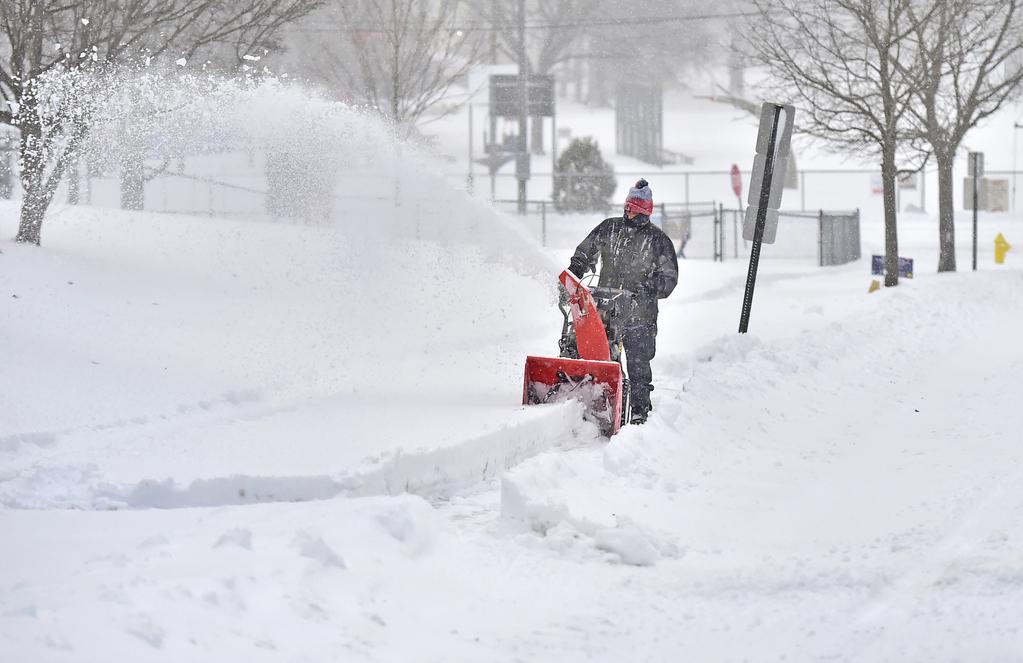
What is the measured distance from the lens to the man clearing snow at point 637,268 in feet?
30.2

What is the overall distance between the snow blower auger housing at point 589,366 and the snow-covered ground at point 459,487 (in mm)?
249

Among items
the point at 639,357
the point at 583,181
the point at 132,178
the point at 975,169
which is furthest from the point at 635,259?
the point at 583,181

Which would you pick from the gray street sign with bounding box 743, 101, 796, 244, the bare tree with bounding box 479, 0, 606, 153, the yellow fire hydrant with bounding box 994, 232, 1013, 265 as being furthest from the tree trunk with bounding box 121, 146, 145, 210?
the bare tree with bounding box 479, 0, 606, 153

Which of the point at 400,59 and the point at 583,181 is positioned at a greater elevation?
the point at 400,59

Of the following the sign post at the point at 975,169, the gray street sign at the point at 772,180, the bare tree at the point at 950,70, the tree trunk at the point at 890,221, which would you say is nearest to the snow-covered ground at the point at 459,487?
the gray street sign at the point at 772,180

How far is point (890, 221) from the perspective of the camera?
23.0 metres

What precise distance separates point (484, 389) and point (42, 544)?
553 centimetres

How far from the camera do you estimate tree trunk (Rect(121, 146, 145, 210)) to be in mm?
16969

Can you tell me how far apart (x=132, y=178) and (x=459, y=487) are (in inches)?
682

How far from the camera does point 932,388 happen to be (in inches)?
456

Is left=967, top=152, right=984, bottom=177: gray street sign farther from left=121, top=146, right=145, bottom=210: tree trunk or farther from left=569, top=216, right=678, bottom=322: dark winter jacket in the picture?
left=569, top=216, right=678, bottom=322: dark winter jacket

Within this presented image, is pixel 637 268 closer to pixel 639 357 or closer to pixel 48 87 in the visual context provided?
pixel 639 357

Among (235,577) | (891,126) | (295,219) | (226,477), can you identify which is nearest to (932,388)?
(226,477)

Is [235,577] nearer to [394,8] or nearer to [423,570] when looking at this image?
[423,570]
